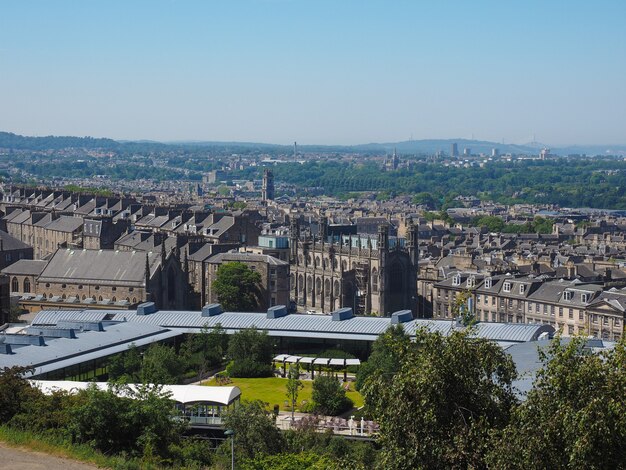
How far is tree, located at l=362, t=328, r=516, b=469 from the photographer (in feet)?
98.7

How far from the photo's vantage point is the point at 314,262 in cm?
10650

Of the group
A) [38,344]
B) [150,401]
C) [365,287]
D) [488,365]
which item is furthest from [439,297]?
[488,365]

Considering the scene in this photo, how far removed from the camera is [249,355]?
67.4 m

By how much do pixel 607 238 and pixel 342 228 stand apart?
57126 mm

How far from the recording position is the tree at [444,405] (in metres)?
30.1

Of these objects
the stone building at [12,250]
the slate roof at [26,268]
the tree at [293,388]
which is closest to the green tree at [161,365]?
the tree at [293,388]

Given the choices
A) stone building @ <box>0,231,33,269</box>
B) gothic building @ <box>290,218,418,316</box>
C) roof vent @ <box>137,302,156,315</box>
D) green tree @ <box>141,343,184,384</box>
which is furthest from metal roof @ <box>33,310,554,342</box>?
gothic building @ <box>290,218,418,316</box>

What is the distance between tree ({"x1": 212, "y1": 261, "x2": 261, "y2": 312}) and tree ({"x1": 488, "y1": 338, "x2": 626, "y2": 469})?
6358cm

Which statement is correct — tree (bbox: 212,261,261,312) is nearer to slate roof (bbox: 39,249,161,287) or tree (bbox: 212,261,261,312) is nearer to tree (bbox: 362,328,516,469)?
slate roof (bbox: 39,249,161,287)

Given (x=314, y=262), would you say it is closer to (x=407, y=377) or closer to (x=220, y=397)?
(x=220, y=397)

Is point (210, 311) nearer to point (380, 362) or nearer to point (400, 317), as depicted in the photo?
point (400, 317)

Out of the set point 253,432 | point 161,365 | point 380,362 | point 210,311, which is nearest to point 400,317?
point 380,362

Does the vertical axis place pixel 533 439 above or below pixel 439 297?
above

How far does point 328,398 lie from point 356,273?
150 ft
